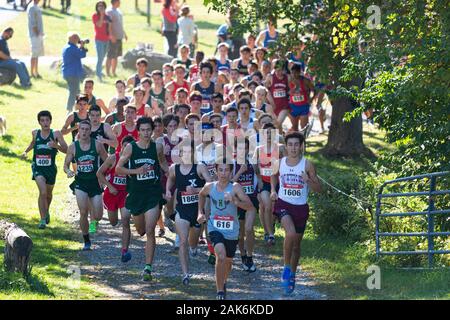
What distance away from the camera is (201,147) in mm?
14586

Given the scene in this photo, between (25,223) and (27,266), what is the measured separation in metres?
3.69

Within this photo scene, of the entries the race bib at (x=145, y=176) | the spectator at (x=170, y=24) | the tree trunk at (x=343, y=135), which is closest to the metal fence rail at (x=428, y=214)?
the race bib at (x=145, y=176)

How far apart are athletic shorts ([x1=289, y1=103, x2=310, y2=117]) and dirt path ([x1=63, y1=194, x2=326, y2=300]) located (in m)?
6.42

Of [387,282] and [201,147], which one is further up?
[201,147]

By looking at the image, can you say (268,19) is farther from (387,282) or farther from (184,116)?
(387,282)

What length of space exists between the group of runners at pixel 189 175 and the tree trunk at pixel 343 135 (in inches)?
175

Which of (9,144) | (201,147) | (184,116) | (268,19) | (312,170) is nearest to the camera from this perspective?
(312,170)

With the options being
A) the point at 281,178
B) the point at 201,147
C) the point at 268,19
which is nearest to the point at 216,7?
the point at 268,19

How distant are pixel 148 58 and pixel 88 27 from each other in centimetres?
999

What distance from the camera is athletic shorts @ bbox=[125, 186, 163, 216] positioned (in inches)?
551

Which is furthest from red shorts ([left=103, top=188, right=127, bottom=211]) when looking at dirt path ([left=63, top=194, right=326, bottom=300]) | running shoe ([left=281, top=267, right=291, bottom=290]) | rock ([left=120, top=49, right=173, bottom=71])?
rock ([left=120, top=49, right=173, bottom=71])

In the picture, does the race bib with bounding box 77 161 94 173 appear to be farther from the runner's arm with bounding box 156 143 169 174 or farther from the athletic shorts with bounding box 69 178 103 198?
the runner's arm with bounding box 156 143 169 174

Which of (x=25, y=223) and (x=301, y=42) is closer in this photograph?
(x=25, y=223)

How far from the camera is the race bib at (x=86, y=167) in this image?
1522 cm
